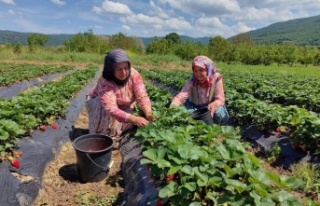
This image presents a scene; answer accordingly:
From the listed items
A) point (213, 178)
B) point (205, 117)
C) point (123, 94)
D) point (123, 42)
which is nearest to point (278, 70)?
point (205, 117)

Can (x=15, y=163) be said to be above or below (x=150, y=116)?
below

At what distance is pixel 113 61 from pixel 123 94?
0.70 meters

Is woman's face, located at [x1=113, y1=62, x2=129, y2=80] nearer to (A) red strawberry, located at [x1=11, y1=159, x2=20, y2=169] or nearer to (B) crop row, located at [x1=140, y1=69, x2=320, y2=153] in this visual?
(A) red strawberry, located at [x1=11, y1=159, x2=20, y2=169]

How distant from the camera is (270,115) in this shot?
5.34m

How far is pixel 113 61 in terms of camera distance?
4605 millimetres

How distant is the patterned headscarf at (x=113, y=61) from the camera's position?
4.57m

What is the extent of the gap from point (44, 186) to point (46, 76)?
15624mm

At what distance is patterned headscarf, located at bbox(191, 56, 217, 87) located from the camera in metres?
4.91

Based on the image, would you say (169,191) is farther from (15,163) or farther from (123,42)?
(123,42)

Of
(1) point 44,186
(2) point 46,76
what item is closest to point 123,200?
(1) point 44,186

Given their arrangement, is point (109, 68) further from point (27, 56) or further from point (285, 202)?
point (27, 56)

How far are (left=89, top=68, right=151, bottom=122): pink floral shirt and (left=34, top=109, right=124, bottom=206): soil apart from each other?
77 cm

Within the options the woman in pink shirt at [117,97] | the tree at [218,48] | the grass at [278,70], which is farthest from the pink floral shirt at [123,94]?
the tree at [218,48]

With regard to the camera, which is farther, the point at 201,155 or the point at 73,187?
the point at 73,187
